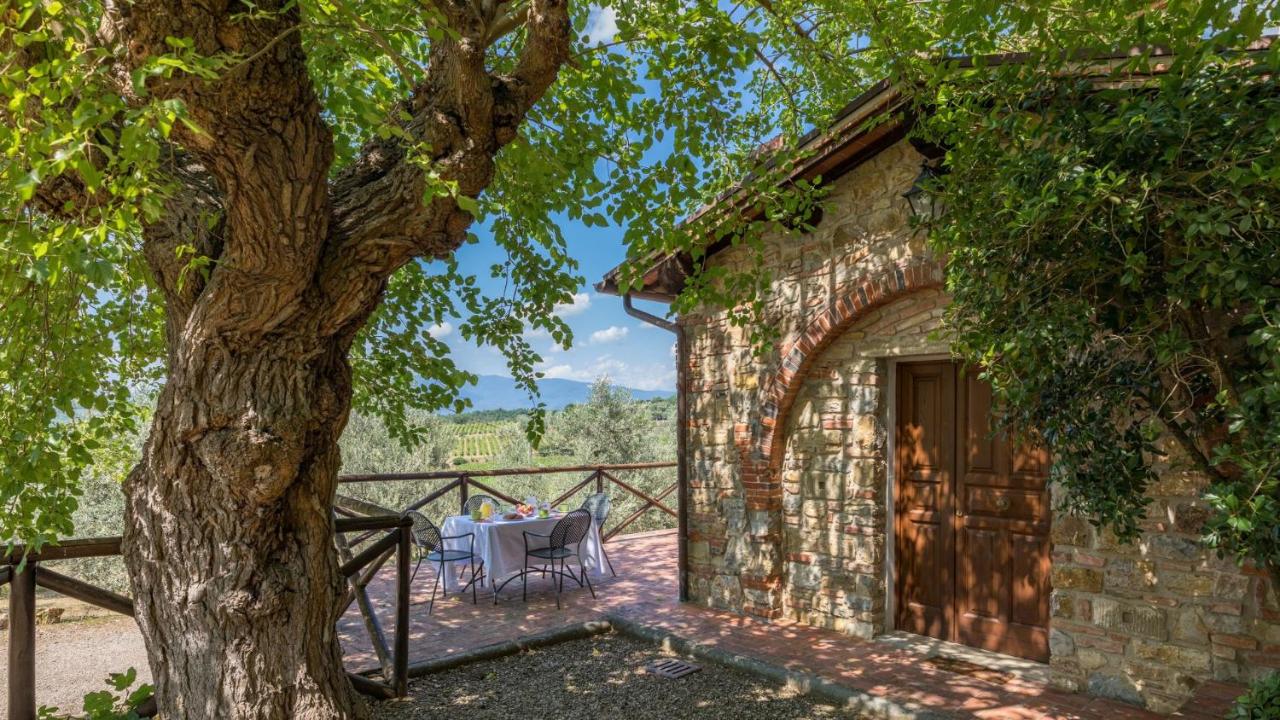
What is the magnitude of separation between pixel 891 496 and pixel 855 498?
25cm

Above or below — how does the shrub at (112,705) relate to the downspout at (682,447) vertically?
below

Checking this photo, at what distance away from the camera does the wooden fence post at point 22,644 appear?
313cm

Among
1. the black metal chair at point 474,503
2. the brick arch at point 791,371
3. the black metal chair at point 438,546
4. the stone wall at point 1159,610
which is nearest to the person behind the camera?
the stone wall at point 1159,610

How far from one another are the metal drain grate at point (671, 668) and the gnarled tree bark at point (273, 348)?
2091 millimetres

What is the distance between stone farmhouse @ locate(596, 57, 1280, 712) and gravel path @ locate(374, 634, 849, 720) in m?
1.25

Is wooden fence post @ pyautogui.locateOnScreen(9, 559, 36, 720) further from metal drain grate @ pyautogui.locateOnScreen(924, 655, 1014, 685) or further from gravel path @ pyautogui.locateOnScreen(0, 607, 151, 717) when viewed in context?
metal drain grate @ pyautogui.locateOnScreen(924, 655, 1014, 685)

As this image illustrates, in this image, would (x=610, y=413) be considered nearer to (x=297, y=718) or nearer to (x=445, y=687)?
(x=445, y=687)

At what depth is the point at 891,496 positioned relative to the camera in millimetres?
5109

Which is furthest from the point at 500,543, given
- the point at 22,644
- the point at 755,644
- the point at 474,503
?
the point at 22,644

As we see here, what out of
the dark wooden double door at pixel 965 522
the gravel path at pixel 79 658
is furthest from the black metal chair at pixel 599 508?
the gravel path at pixel 79 658

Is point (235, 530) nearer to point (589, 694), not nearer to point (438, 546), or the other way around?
point (589, 694)

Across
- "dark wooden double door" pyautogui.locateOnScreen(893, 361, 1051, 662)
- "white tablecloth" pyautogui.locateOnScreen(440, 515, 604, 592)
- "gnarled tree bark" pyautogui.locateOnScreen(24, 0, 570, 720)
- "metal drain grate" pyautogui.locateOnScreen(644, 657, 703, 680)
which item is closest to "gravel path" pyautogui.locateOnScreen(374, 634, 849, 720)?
"metal drain grate" pyautogui.locateOnScreen(644, 657, 703, 680)

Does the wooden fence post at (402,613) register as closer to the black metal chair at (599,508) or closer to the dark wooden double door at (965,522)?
the black metal chair at (599,508)

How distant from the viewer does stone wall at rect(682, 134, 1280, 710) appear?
3.65 metres
